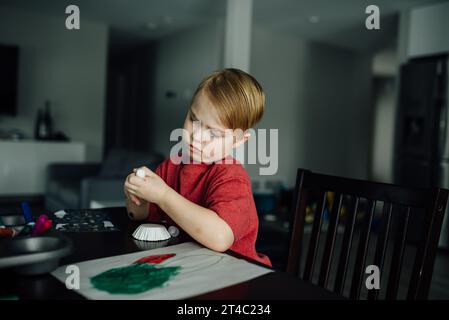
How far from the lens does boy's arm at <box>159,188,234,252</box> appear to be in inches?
27.3

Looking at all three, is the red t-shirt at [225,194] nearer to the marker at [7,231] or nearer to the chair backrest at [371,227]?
the chair backrest at [371,227]

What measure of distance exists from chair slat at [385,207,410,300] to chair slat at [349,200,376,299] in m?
0.06

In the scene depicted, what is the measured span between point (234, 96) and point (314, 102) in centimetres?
510

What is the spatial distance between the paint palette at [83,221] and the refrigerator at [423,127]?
3.11m

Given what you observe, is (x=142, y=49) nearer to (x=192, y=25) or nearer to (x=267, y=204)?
(x=192, y=25)

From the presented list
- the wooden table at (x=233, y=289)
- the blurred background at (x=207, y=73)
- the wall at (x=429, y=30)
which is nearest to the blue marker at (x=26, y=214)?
the wooden table at (x=233, y=289)

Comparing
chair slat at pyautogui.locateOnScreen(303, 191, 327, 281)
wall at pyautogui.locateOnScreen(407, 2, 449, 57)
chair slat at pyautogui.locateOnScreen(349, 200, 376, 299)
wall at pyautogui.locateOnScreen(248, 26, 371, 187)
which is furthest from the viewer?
wall at pyautogui.locateOnScreen(248, 26, 371, 187)

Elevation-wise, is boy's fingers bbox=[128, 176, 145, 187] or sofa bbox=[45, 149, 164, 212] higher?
boy's fingers bbox=[128, 176, 145, 187]

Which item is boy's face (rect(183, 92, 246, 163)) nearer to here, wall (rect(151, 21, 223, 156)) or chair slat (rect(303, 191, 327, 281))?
chair slat (rect(303, 191, 327, 281))

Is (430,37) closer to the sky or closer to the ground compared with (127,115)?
closer to the sky

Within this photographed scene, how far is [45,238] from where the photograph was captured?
583 millimetres

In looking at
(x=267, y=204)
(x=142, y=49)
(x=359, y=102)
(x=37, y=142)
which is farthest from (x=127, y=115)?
(x=267, y=204)

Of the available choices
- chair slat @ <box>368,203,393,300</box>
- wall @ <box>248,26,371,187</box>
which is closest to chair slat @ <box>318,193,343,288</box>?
chair slat @ <box>368,203,393,300</box>

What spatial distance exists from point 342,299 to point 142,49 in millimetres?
6622
